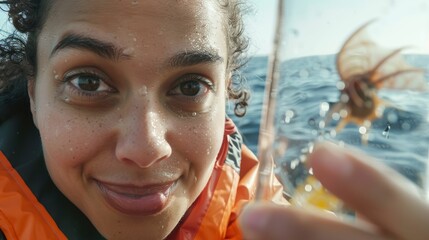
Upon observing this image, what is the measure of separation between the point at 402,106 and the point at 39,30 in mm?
1650

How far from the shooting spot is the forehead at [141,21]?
1.59 metres

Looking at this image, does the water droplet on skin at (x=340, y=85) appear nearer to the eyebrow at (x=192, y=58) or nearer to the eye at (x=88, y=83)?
the eyebrow at (x=192, y=58)

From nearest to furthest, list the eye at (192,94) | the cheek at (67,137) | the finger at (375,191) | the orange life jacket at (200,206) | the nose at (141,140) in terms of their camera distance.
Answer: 1. the finger at (375,191)
2. the nose at (141,140)
3. the cheek at (67,137)
4. the eye at (192,94)
5. the orange life jacket at (200,206)

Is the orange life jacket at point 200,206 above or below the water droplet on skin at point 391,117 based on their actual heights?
below

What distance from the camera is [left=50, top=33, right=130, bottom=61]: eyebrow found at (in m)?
1.57

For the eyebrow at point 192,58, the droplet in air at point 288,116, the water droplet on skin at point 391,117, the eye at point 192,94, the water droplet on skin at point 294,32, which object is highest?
the water droplet on skin at point 294,32

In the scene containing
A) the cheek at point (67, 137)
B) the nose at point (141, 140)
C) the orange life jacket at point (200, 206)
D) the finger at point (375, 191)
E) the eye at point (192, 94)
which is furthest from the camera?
the orange life jacket at point (200, 206)

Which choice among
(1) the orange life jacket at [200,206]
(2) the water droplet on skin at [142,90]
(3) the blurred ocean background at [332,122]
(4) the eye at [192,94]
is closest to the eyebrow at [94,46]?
(2) the water droplet on skin at [142,90]

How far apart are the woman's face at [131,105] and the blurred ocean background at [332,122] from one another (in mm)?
879

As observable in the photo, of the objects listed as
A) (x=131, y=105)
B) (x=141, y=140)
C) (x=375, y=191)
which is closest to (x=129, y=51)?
(x=131, y=105)

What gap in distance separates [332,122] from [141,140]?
3.05 feet

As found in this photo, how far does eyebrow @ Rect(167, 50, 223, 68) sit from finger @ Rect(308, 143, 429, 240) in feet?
3.37

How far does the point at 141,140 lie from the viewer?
4.93 feet

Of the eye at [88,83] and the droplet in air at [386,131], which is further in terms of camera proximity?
the eye at [88,83]
